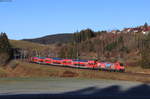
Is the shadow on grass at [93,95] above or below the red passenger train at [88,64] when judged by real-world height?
below

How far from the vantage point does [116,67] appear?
61.5 metres

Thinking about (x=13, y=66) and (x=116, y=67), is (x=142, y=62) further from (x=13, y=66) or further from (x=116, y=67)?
(x=13, y=66)

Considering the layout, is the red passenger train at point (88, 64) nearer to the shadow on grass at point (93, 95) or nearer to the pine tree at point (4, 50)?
the pine tree at point (4, 50)

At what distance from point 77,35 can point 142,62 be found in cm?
9605

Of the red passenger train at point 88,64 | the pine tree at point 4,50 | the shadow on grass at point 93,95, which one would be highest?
the pine tree at point 4,50

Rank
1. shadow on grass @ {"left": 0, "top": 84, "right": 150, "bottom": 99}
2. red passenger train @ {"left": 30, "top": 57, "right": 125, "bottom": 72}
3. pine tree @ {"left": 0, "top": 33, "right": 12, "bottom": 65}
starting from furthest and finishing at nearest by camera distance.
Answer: pine tree @ {"left": 0, "top": 33, "right": 12, "bottom": 65}, red passenger train @ {"left": 30, "top": 57, "right": 125, "bottom": 72}, shadow on grass @ {"left": 0, "top": 84, "right": 150, "bottom": 99}

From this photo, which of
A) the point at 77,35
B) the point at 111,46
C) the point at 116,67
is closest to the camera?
the point at 116,67

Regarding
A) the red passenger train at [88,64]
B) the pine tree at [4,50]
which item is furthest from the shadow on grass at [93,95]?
the pine tree at [4,50]

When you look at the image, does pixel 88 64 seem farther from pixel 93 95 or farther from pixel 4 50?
pixel 4 50

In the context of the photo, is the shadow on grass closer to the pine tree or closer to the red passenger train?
the red passenger train

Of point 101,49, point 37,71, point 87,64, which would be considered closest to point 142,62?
point 87,64

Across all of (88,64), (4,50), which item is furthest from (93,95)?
(4,50)

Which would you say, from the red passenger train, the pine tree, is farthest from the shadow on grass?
the pine tree

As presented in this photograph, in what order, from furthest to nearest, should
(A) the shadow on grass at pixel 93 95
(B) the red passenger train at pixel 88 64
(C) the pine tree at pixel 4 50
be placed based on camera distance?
(C) the pine tree at pixel 4 50 < (B) the red passenger train at pixel 88 64 < (A) the shadow on grass at pixel 93 95
